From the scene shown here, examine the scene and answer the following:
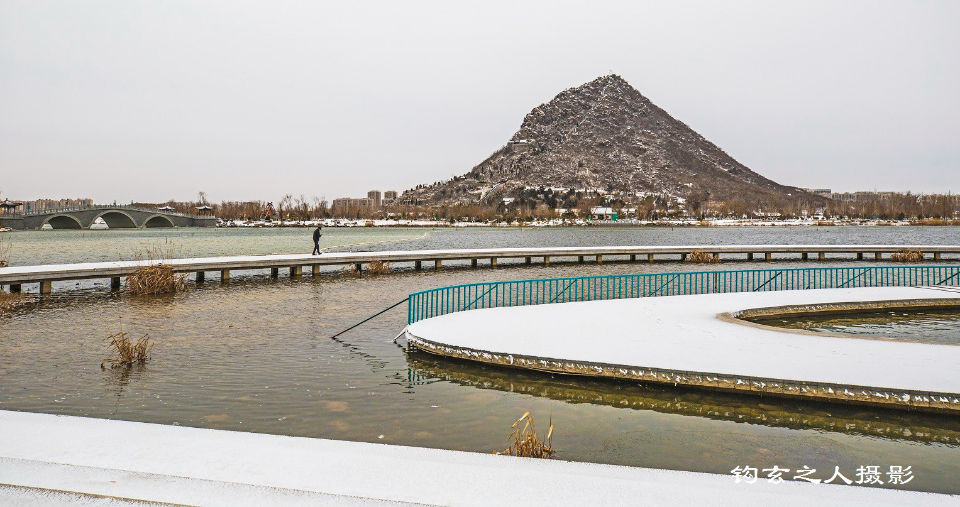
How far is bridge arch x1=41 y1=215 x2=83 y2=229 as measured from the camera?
127188mm

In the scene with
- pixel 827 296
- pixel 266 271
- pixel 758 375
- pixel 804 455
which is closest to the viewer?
pixel 804 455

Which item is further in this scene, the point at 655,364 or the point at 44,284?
the point at 44,284

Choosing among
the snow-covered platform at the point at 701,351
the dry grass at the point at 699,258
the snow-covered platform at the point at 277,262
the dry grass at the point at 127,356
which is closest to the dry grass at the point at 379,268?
the snow-covered platform at the point at 277,262

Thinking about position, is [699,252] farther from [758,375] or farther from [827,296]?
[758,375]

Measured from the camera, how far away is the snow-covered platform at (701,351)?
9914 mm

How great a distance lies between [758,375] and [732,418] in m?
1.23

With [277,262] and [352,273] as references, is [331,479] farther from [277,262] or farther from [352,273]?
[352,273]

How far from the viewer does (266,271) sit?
39.9 metres

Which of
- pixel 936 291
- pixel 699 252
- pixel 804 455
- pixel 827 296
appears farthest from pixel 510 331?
pixel 699 252

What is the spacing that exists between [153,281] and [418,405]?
20.2 metres

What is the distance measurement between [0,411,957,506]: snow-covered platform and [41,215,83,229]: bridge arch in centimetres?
14331

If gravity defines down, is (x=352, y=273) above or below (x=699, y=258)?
below

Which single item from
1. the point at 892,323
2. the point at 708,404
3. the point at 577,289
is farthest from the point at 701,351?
the point at 577,289

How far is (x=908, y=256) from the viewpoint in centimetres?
4616
